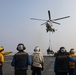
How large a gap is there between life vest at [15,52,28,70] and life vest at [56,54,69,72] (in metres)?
1.48

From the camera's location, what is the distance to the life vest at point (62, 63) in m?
12.4

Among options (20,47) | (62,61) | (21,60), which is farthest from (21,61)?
(62,61)

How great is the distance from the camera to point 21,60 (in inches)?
479

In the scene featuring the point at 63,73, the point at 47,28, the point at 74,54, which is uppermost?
the point at 47,28

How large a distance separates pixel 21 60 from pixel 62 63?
189 cm

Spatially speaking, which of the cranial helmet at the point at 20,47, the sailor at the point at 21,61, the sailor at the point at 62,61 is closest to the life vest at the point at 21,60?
the sailor at the point at 21,61

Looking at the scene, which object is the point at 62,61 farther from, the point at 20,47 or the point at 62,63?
the point at 20,47

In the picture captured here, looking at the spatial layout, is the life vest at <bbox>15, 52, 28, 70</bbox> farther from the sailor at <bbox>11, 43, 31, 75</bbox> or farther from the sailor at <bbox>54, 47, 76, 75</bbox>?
the sailor at <bbox>54, 47, 76, 75</bbox>

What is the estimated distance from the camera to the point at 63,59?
12.5m

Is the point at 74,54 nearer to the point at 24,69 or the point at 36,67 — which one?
the point at 36,67

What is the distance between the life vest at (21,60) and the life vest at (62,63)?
1480 millimetres

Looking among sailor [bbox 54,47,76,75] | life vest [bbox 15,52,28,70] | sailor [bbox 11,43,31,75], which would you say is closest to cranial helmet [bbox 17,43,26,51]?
sailor [bbox 11,43,31,75]

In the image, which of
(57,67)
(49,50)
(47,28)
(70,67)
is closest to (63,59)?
(57,67)

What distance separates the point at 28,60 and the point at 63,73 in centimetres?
181
